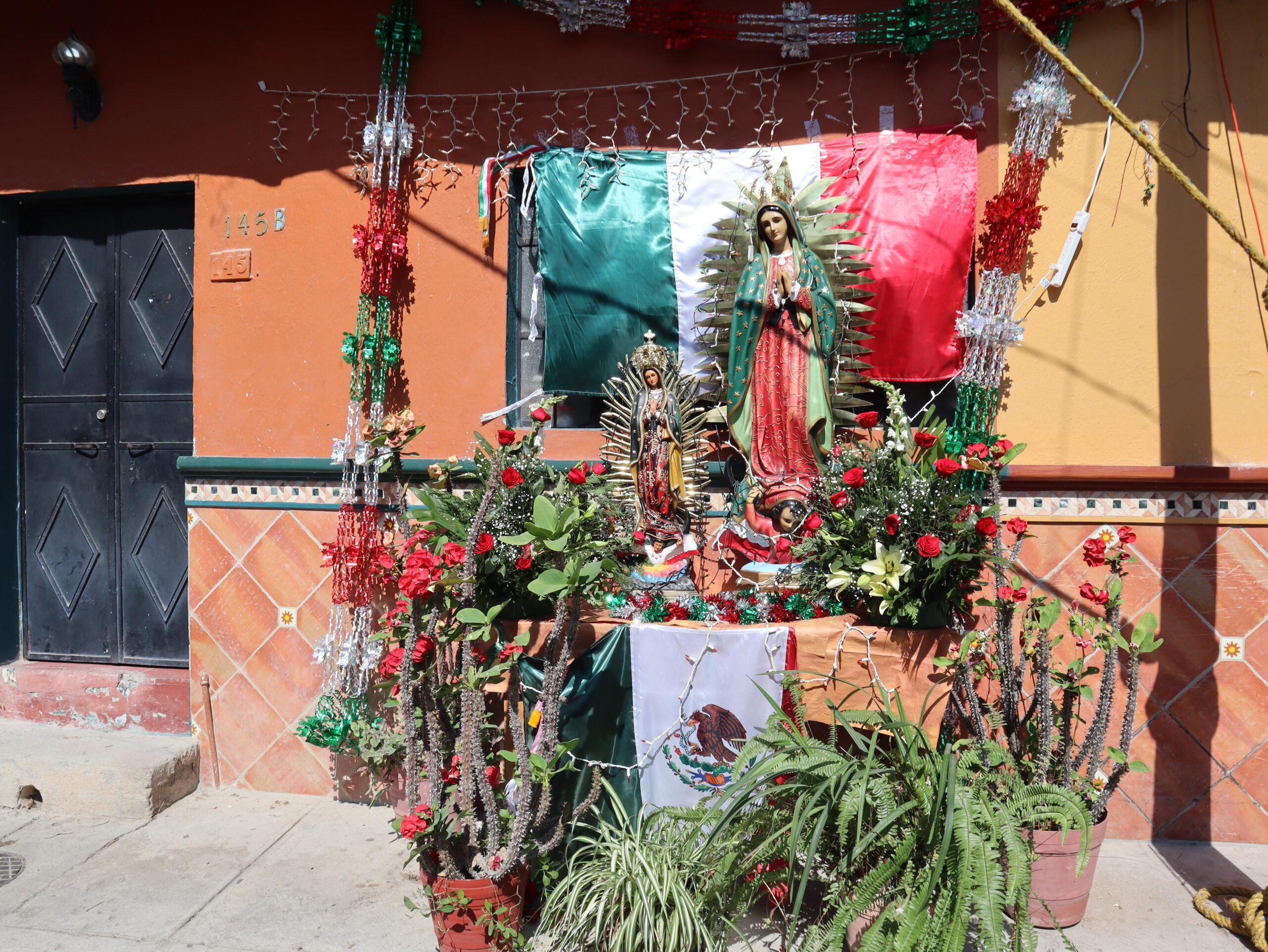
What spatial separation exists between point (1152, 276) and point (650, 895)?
3.10 metres

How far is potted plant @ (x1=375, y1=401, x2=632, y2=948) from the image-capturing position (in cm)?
285

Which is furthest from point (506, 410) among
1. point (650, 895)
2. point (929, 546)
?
point (650, 895)

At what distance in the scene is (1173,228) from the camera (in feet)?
11.9

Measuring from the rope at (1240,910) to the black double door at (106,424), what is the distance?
463cm

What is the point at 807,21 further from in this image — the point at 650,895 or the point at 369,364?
the point at 650,895

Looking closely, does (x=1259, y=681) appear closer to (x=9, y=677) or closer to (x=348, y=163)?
(x=348, y=163)

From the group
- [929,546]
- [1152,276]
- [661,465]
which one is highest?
[1152,276]

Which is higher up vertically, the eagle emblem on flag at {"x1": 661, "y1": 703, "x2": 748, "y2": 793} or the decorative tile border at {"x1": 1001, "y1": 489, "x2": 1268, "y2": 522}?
the decorative tile border at {"x1": 1001, "y1": 489, "x2": 1268, "y2": 522}

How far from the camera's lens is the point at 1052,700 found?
3.23 meters

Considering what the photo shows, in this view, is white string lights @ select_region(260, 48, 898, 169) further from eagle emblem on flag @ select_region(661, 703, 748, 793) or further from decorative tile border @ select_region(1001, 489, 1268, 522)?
eagle emblem on flag @ select_region(661, 703, 748, 793)

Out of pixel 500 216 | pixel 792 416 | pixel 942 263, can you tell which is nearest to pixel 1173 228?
pixel 942 263

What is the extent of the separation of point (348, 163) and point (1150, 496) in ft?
12.7

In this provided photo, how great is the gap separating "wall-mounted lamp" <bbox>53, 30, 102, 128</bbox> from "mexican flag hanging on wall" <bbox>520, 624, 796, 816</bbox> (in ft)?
12.2

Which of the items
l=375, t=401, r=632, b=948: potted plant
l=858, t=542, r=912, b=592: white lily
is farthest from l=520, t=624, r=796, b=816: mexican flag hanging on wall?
l=858, t=542, r=912, b=592: white lily
